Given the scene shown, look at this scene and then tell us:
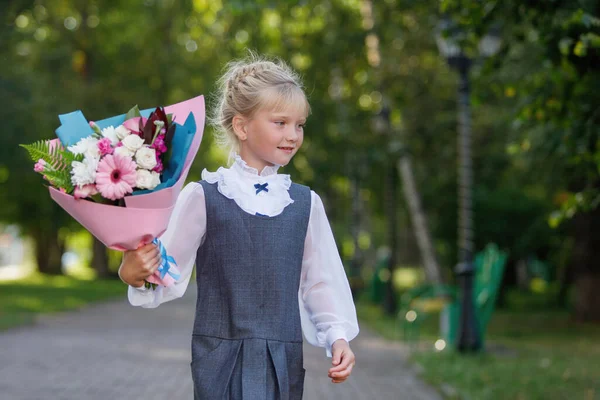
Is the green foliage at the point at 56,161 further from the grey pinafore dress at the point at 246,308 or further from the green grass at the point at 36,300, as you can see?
the green grass at the point at 36,300

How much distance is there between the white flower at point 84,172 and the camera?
279 centimetres

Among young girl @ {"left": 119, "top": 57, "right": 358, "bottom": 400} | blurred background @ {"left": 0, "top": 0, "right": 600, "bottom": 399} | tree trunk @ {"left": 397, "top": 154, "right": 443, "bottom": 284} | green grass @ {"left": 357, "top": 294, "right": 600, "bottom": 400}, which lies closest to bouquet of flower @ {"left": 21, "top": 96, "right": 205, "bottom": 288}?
young girl @ {"left": 119, "top": 57, "right": 358, "bottom": 400}

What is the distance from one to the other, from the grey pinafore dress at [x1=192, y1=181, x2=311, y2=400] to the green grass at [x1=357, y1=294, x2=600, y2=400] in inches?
212

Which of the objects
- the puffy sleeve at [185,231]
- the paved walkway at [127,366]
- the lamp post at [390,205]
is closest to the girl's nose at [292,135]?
the puffy sleeve at [185,231]

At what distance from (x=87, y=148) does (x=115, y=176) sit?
0.13 m

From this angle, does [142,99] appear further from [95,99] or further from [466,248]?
[466,248]

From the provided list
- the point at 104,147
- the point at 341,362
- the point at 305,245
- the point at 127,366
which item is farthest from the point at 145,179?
the point at 127,366

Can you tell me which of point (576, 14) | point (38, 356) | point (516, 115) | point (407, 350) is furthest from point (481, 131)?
point (576, 14)

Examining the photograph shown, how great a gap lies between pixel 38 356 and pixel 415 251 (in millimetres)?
33640

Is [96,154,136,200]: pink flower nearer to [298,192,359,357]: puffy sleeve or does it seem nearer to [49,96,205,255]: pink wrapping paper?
[49,96,205,255]: pink wrapping paper

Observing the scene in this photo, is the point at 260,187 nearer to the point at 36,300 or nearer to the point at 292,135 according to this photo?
the point at 292,135

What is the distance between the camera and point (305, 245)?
3.55 m

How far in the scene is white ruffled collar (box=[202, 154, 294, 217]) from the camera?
3.38m

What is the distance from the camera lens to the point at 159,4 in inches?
1298
